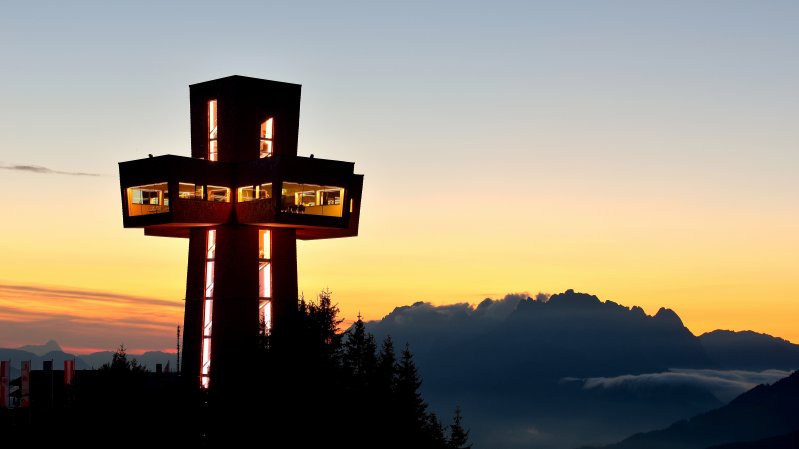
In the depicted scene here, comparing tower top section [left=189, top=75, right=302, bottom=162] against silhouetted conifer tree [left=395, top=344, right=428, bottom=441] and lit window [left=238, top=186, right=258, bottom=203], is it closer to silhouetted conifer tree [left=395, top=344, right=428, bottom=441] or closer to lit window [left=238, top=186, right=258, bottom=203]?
lit window [left=238, top=186, right=258, bottom=203]

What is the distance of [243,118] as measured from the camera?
107 meters

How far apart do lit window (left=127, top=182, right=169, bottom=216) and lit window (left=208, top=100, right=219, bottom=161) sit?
6.79 meters

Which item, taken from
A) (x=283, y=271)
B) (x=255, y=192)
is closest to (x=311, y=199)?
(x=255, y=192)

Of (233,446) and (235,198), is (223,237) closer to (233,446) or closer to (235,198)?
(235,198)

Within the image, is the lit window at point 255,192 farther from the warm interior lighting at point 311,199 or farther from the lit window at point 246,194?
the warm interior lighting at point 311,199

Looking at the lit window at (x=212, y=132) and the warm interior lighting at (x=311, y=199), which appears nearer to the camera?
the warm interior lighting at (x=311, y=199)

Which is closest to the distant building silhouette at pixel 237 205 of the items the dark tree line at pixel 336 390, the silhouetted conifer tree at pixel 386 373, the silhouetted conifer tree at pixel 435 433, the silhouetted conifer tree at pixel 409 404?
the dark tree line at pixel 336 390

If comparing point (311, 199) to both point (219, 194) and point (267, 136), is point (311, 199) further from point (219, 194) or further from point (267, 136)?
point (219, 194)

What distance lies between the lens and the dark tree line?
298 ft

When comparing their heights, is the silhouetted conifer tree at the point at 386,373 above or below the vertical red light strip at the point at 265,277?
below

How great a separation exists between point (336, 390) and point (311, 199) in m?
18.2

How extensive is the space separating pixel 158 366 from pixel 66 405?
2562 inches

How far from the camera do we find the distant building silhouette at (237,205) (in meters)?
103

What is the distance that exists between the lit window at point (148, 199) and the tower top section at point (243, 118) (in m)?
6.43
